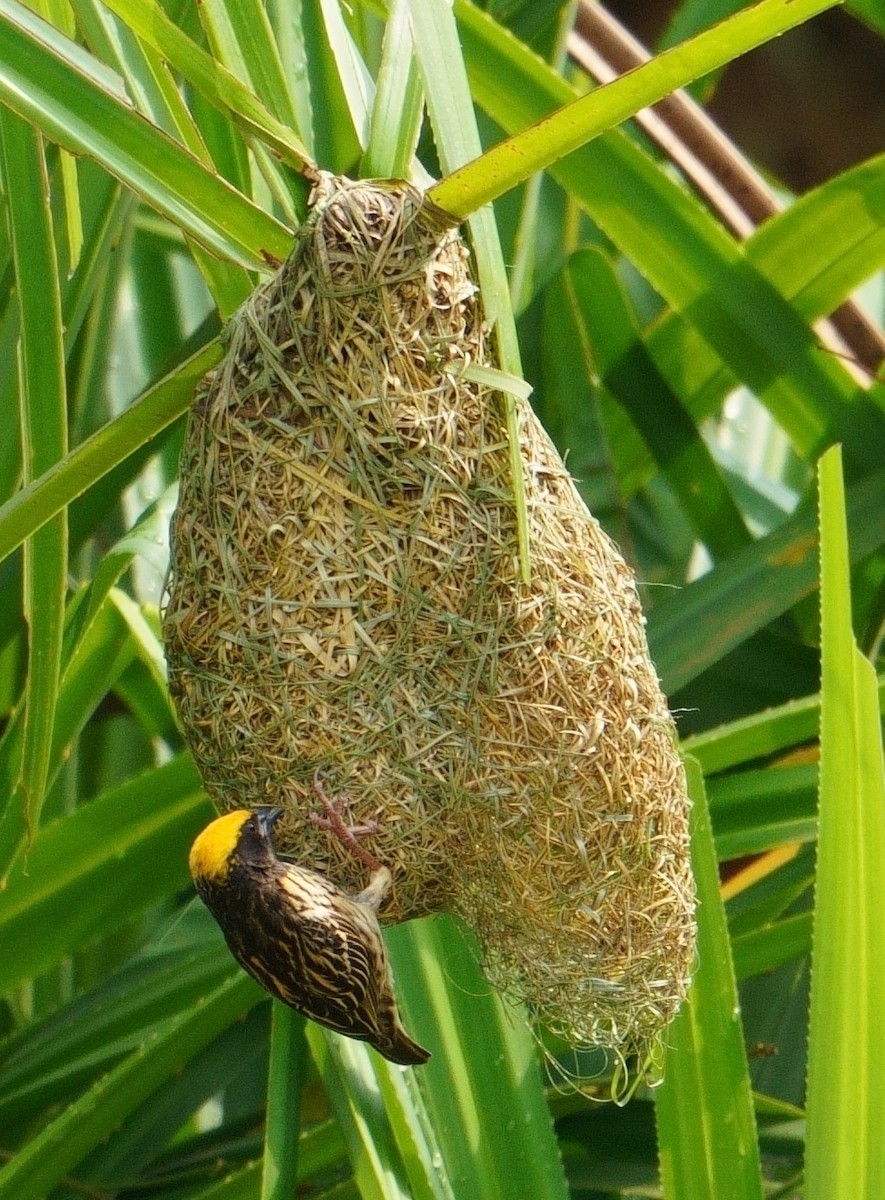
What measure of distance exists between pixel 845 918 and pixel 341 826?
0.39 meters

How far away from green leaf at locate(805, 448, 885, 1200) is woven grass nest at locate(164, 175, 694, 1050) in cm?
12

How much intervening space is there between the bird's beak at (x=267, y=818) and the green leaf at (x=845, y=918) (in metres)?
0.40

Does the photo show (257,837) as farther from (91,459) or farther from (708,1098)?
(708,1098)

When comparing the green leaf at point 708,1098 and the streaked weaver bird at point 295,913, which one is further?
the green leaf at point 708,1098

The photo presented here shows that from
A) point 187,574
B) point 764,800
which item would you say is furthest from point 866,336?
point 187,574

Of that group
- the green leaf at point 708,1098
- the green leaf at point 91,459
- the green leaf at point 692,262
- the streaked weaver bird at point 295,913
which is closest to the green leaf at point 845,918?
the green leaf at point 708,1098

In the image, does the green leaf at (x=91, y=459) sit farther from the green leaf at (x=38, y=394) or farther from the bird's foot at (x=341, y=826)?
the bird's foot at (x=341, y=826)

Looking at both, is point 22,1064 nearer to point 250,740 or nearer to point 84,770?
point 84,770

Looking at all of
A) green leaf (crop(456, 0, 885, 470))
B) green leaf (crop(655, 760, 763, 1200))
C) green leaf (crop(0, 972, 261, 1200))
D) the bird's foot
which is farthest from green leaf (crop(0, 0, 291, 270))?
green leaf (crop(0, 972, 261, 1200))

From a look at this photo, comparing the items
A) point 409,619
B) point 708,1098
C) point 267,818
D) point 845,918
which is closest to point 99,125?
point 409,619

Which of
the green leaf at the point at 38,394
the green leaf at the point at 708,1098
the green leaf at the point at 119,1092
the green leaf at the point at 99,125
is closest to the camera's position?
the green leaf at the point at 99,125

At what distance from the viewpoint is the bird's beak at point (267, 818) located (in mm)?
1009

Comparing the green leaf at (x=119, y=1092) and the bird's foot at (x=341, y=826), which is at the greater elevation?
the bird's foot at (x=341, y=826)

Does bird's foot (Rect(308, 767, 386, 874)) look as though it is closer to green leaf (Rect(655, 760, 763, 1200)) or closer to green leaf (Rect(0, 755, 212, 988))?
green leaf (Rect(655, 760, 763, 1200))
